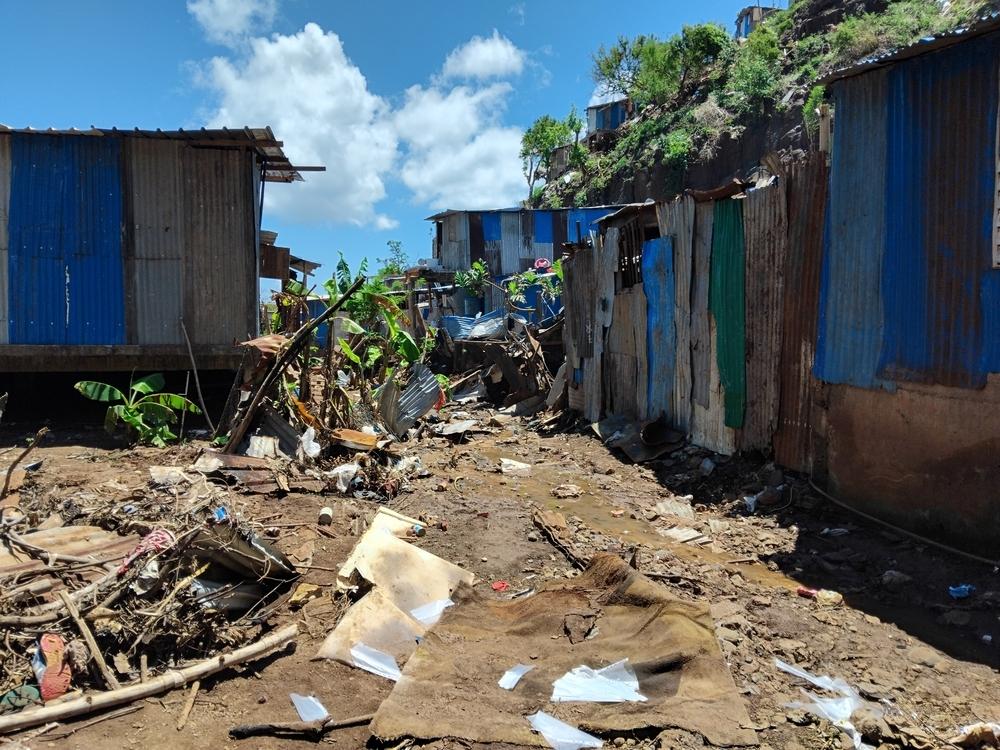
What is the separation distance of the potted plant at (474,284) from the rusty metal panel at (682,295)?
1327 cm

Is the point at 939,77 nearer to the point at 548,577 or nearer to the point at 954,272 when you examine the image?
the point at 954,272

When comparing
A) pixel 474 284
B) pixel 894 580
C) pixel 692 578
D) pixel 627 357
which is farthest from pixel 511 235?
pixel 894 580

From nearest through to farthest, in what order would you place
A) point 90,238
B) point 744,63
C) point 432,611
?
1. point 432,611
2. point 90,238
3. point 744,63

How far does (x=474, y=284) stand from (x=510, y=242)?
4.67 m

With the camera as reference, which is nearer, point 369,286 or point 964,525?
point 964,525

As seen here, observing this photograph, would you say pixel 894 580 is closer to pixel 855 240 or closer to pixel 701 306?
pixel 855 240

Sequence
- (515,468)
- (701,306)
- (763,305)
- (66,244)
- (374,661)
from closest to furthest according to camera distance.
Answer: (374,661) → (763,305) → (701,306) → (515,468) → (66,244)

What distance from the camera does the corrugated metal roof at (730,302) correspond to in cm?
742

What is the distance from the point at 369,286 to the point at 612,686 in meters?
8.21

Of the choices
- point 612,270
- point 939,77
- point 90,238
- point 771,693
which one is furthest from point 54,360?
point 939,77

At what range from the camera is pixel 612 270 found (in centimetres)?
1078

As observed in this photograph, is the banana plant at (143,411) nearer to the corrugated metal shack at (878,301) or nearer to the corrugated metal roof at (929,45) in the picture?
the corrugated metal shack at (878,301)

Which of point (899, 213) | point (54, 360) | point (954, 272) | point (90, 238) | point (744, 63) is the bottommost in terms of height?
point (54, 360)

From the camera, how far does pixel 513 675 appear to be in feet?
11.8
